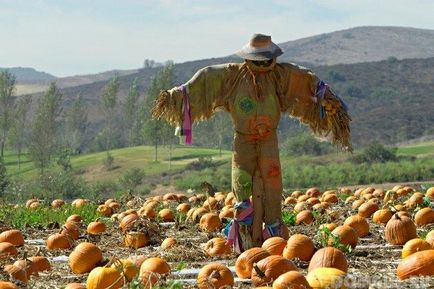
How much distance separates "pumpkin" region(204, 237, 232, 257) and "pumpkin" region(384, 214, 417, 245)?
1802 mm

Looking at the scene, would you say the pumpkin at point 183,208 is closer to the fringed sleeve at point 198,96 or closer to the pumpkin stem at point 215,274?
the fringed sleeve at point 198,96

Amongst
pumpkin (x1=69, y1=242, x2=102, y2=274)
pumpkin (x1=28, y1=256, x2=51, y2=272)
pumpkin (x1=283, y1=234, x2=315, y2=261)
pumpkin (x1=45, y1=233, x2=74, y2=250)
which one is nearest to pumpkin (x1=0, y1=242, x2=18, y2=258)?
pumpkin (x1=28, y1=256, x2=51, y2=272)

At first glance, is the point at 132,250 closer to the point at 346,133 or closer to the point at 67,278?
the point at 67,278

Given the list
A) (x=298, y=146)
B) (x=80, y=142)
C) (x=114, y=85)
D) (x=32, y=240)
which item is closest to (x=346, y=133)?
(x=32, y=240)

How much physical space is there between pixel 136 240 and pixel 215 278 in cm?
353

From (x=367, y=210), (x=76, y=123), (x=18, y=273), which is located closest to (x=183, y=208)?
(x=367, y=210)

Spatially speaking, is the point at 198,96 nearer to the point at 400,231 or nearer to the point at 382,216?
the point at 400,231

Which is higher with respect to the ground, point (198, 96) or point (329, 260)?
point (198, 96)

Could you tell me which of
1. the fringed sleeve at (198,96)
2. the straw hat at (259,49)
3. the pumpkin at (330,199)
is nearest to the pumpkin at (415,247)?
the straw hat at (259,49)

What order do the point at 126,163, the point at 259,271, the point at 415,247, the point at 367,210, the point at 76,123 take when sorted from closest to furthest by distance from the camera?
the point at 259,271
the point at 415,247
the point at 367,210
the point at 126,163
the point at 76,123

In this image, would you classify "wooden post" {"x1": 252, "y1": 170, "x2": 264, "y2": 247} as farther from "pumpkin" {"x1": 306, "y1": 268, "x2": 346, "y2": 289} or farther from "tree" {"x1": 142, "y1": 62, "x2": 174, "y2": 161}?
"tree" {"x1": 142, "y1": 62, "x2": 174, "y2": 161}

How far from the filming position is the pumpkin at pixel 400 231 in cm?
916

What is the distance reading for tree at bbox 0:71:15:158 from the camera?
227ft

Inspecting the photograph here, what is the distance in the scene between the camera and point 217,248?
874 cm
